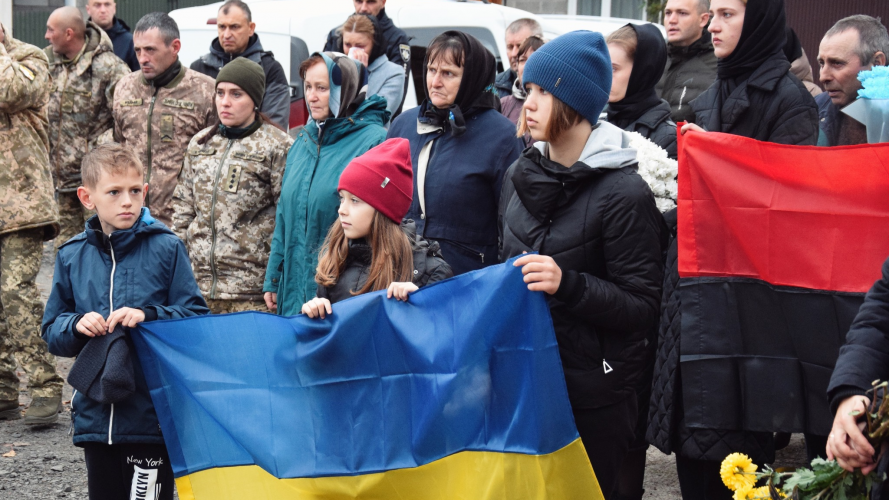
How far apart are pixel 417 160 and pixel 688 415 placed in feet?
6.32

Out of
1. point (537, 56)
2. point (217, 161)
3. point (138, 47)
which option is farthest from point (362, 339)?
point (138, 47)

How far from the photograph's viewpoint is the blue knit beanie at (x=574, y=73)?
352cm

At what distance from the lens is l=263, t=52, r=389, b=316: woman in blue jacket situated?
519cm

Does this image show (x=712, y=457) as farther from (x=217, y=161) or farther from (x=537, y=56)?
(x=217, y=161)

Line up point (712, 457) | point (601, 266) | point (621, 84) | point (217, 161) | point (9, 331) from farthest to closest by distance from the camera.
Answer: point (9, 331) → point (217, 161) → point (621, 84) → point (712, 457) → point (601, 266)

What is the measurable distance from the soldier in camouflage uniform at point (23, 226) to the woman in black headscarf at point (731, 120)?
3.86 metres

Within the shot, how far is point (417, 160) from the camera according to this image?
509 centimetres

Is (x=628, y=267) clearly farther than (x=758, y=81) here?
No

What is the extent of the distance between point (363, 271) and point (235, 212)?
190 cm

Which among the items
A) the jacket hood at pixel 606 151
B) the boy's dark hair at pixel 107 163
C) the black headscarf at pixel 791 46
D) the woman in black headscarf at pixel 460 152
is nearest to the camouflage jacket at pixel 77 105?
the woman in black headscarf at pixel 460 152

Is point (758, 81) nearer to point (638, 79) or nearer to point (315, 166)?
point (638, 79)

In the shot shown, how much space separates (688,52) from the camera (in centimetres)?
640

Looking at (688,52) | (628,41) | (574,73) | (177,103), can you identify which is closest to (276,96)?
(177,103)

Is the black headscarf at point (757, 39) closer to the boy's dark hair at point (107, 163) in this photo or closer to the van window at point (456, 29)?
the boy's dark hair at point (107, 163)
